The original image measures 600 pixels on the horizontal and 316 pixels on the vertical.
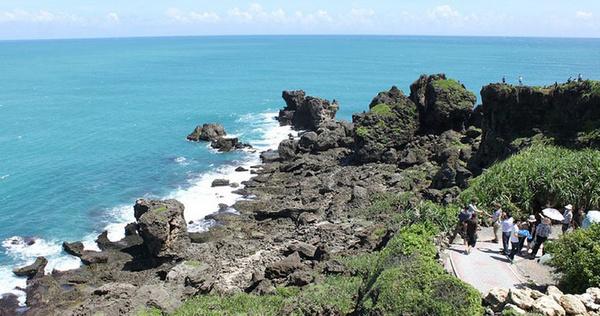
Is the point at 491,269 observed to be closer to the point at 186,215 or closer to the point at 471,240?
the point at 471,240

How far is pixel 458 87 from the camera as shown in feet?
227

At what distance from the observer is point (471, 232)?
2667 centimetres

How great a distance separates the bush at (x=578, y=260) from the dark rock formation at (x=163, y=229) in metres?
27.6

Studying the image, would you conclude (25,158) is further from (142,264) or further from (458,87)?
(458,87)

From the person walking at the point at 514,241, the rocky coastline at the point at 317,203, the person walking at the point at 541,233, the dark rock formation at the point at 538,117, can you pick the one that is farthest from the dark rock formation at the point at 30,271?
the dark rock formation at the point at 538,117

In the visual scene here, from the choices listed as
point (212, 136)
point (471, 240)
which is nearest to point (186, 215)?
point (471, 240)

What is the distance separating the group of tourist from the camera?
A: 25578 mm

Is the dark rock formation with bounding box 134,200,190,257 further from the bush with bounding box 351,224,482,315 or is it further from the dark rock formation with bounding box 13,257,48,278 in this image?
the bush with bounding box 351,224,482,315

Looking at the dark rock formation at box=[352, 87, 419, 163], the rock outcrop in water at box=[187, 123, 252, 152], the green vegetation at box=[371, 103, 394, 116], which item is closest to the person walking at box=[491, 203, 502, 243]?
the dark rock formation at box=[352, 87, 419, 163]

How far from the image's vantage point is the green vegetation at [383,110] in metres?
66.5

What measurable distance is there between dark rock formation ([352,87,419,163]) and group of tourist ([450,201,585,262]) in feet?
110

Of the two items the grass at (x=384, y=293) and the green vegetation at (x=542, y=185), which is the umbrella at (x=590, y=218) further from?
the grass at (x=384, y=293)

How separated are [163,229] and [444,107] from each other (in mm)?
41362

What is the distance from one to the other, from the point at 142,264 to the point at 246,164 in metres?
30.0
